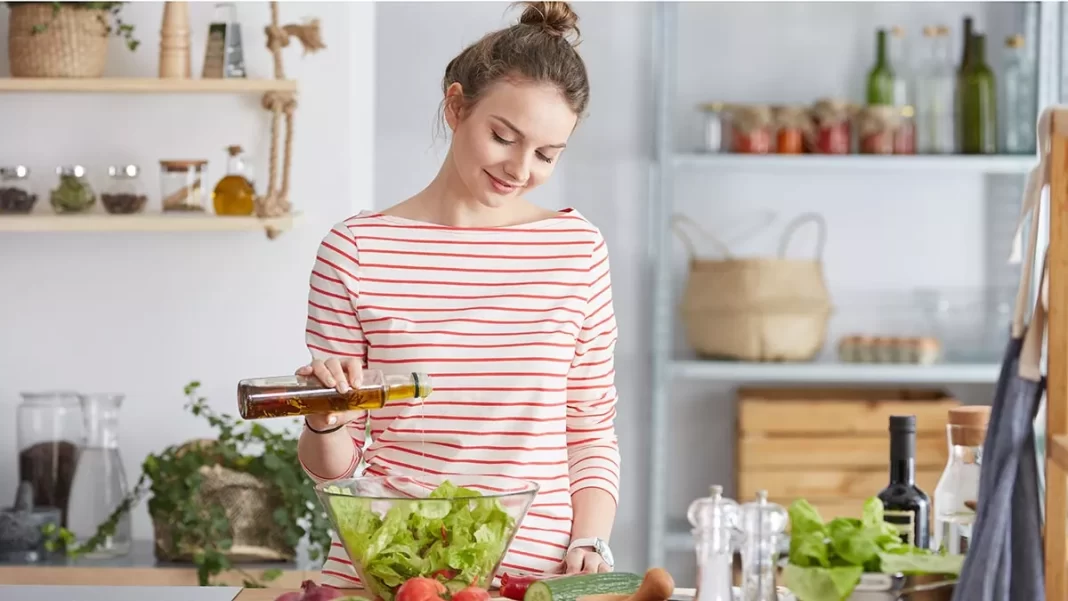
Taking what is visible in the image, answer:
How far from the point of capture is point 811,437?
134 inches

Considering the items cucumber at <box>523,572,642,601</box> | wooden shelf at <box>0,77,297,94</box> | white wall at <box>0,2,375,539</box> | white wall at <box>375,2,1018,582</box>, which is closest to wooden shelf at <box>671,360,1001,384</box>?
white wall at <box>375,2,1018,582</box>

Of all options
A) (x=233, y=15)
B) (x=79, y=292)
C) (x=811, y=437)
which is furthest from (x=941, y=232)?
(x=79, y=292)

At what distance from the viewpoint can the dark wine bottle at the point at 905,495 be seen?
4.50ft

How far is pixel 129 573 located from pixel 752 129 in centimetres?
187

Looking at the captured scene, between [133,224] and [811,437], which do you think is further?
[811,437]

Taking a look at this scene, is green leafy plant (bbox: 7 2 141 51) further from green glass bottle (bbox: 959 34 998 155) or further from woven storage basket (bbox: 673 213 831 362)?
green glass bottle (bbox: 959 34 998 155)

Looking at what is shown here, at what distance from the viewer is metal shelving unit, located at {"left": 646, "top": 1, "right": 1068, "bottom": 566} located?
3.38 meters

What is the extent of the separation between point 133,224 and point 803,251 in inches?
72.6

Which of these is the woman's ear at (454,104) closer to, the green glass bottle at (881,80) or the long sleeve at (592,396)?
the long sleeve at (592,396)

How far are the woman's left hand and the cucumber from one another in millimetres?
155

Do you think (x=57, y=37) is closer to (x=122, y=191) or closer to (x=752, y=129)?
(x=122, y=191)

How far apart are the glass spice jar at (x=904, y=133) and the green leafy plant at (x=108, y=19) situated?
1.90m

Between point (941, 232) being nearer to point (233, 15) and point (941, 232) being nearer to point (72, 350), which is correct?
point (233, 15)

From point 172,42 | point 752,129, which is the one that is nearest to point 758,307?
point 752,129
